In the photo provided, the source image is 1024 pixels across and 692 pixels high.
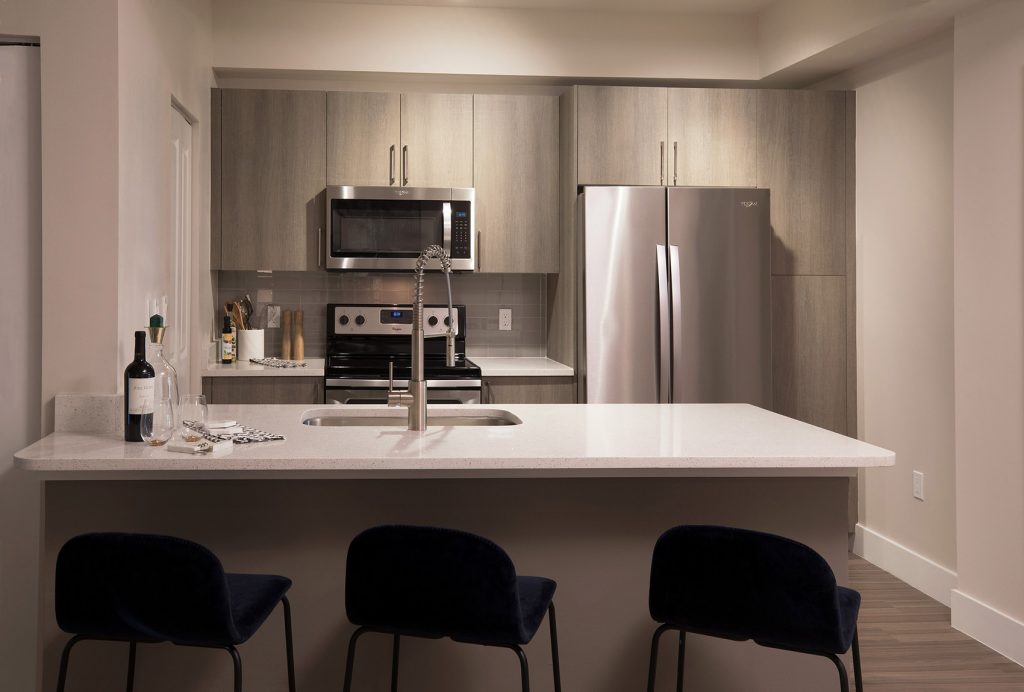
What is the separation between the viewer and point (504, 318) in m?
5.04

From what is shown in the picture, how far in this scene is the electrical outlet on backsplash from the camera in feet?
16.0

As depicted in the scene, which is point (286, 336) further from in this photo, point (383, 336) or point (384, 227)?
point (384, 227)

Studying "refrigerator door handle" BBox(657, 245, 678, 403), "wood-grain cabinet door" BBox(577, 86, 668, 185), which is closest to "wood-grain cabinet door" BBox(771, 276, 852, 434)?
"refrigerator door handle" BBox(657, 245, 678, 403)

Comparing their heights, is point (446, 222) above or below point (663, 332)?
above

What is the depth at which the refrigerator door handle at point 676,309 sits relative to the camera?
164 inches

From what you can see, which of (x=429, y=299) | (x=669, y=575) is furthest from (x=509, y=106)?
(x=669, y=575)

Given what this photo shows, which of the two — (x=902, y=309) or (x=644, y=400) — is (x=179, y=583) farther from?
(x=902, y=309)

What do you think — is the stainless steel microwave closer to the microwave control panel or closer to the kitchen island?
the microwave control panel

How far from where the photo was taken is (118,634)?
1.80 m

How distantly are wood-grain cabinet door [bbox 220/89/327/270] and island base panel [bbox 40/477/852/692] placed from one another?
237cm

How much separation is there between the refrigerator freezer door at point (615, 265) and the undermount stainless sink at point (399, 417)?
1331mm

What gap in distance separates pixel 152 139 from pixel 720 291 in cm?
258

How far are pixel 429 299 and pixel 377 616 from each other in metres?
3.26

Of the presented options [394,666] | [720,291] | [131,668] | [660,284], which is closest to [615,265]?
[660,284]
